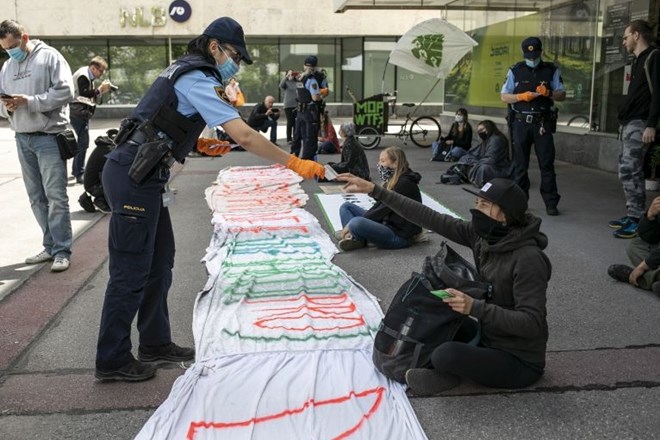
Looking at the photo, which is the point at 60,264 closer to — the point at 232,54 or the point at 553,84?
the point at 232,54

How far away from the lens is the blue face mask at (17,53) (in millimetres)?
5789

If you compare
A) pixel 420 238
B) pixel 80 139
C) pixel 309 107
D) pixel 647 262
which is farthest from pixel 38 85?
pixel 309 107

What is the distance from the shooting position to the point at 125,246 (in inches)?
145

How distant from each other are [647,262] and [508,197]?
2.42m

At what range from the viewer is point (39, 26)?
2558 cm

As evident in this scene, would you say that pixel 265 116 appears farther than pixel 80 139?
Yes

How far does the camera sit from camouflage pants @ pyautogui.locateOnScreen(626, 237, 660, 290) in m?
5.30

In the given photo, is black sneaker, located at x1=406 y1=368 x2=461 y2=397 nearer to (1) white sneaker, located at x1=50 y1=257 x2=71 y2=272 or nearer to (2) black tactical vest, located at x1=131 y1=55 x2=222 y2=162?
(2) black tactical vest, located at x1=131 y1=55 x2=222 y2=162

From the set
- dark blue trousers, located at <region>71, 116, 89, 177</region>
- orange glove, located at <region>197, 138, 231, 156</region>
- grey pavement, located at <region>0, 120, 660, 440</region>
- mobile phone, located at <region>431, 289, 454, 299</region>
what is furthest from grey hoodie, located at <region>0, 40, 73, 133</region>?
dark blue trousers, located at <region>71, 116, 89, 177</region>

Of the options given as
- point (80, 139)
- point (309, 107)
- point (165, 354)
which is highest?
point (309, 107)

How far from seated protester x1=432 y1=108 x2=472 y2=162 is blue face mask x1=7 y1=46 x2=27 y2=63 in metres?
8.76

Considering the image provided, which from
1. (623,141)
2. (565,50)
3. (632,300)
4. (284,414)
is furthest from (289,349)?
(565,50)

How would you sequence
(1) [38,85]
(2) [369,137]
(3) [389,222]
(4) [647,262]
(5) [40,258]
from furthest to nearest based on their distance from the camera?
(2) [369,137]
(3) [389,222]
(5) [40,258]
(1) [38,85]
(4) [647,262]

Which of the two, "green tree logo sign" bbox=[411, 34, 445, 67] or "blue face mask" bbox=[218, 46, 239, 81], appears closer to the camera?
"blue face mask" bbox=[218, 46, 239, 81]
